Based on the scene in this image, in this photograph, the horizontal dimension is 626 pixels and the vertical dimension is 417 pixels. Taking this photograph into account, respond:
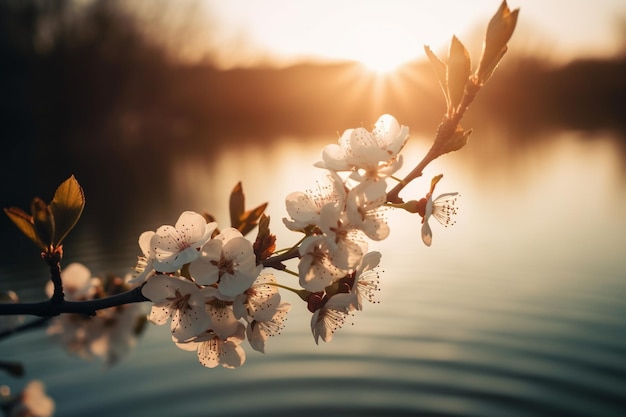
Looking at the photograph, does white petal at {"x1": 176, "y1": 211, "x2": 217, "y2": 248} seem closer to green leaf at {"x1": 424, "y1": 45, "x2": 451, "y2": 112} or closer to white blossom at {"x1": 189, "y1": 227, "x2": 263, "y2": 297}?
white blossom at {"x1": 189, "y1": 227, "x2": 263, "y2": 297}

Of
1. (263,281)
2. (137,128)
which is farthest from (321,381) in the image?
(137,128)

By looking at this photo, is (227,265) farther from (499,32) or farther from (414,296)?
(414,296)

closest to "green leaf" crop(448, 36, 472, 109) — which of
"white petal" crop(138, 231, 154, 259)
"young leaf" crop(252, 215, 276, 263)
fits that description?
"young leaf" crop(252, 215, 276, 263)

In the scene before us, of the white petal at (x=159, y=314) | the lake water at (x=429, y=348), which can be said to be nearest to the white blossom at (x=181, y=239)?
the white petal at (x=159, y=314)

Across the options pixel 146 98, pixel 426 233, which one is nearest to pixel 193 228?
pixel 426 233

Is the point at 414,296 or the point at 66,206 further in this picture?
the point at 414,296

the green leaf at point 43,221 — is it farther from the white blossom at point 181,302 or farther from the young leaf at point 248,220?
the young leaf at point 248,220
